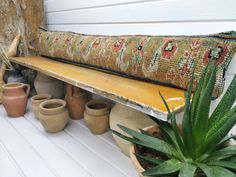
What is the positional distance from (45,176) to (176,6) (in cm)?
129

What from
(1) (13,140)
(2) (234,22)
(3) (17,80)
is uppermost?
(2) (234,22)

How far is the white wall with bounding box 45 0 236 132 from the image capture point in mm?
1162

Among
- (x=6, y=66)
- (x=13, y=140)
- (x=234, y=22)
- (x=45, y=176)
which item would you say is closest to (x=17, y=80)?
(x=6, y=66)

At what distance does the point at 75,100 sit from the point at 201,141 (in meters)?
1.32

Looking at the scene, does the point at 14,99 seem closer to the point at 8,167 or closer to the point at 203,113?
the point at 8,167

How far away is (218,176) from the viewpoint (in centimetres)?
70

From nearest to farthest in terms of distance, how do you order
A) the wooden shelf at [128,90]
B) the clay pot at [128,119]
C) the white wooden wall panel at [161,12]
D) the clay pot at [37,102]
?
the wooden shelf at [128,90] → the white wooden wall panel at [161,12] → the clay pot at [128,119] → the clay pot at [37,102]

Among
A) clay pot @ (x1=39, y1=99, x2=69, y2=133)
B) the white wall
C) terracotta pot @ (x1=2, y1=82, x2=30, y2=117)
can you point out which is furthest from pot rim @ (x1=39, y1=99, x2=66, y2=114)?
the white wall

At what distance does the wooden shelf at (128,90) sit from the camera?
98cm

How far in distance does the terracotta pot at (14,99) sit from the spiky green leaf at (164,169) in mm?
1628

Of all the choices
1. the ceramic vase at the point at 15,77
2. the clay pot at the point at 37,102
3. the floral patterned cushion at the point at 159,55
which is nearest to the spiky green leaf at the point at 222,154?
the floral patterned cushion at the point at 159,55

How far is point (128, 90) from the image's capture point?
1188 mm

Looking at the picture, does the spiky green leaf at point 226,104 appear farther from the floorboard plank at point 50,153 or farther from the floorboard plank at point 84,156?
the floorboard plank at point 50,153

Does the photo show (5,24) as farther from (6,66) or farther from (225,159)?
(225,159)
